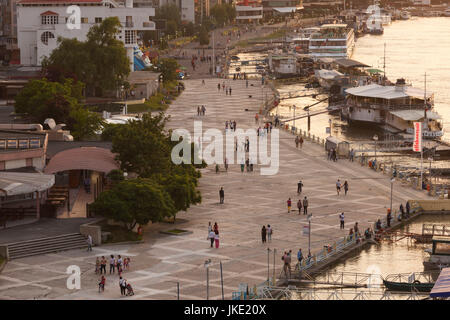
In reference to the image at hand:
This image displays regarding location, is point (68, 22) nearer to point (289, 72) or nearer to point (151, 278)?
point (289, 72)

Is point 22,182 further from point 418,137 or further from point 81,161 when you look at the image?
point 418,137

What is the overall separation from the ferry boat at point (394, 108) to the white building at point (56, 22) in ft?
119

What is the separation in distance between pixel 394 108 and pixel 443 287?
66603 mm

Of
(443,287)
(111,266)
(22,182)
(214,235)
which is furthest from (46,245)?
(443,287)

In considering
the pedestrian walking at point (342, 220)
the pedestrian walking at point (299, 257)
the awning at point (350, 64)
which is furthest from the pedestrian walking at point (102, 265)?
the awning at point (350, 64)

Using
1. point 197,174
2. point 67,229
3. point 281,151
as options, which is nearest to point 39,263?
point 67,229

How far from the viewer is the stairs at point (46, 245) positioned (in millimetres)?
54469

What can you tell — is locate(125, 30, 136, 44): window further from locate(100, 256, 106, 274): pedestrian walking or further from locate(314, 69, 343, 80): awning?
locate(100, 256, 106, 274): pedestrian walking

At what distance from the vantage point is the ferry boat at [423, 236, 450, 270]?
54.2m

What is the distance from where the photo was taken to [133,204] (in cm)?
5788

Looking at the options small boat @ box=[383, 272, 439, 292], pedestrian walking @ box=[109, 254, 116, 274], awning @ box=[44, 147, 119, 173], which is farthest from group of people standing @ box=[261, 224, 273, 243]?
awning @ box=[44, 147, 119, 173]

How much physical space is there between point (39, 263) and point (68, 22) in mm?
79912

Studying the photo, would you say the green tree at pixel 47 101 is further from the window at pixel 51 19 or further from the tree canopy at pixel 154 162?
the window at pixel 51 19

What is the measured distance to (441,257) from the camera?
54.4 m
